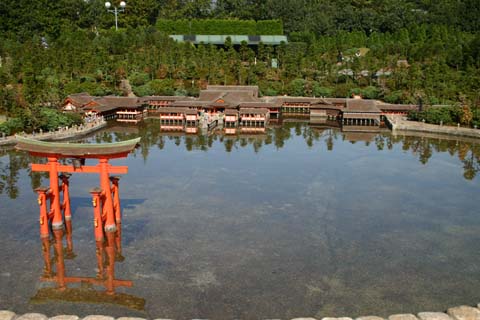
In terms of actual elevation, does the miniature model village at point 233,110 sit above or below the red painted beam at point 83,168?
above

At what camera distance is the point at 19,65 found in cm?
6316

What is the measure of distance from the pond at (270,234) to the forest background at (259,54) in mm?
16570

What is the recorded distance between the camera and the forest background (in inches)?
2331

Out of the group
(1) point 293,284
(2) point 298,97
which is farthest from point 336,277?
(2) point 298,97

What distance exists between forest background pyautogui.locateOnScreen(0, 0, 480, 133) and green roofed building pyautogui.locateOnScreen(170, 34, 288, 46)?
2.06 m

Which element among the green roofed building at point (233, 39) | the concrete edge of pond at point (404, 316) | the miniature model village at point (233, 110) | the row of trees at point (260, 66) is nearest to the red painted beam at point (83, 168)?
the concrete edge of pond at point (404, 316)

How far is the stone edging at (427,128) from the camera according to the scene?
150 feet

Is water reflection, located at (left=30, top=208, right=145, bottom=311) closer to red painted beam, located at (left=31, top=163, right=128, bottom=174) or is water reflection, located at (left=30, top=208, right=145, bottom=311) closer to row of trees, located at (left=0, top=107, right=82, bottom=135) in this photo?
red painted beam, located at (left=31, top=163, right=128, bottom=174)

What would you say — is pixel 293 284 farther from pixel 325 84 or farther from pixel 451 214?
pixel 325 84

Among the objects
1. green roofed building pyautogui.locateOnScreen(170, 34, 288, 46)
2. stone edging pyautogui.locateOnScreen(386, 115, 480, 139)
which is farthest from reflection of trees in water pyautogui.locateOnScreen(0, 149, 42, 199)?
green roofed building pyautogui.locateOnScreen(170, 34, 288, 46)

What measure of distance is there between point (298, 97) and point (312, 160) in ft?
91.5

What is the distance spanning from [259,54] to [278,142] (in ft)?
127

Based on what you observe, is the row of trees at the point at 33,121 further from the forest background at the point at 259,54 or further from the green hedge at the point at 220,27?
the green hedge at the point at 220,27

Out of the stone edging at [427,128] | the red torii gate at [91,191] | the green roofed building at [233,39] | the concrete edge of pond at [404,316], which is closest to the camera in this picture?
the concrete edge of pond at [404,316]
